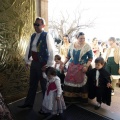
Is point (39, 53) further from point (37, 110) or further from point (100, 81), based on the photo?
point (100, 81)

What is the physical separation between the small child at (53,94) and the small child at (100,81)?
77cm

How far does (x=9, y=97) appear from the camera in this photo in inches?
127

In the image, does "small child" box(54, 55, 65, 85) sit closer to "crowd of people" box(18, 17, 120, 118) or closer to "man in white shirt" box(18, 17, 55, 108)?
"crowd of people" box(18, 17, 120, 118)

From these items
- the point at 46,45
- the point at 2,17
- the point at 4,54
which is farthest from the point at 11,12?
the point at 46,45

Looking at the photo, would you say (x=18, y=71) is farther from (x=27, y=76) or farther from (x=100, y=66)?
(x=100, y=66)

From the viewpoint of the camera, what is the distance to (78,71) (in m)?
3.02

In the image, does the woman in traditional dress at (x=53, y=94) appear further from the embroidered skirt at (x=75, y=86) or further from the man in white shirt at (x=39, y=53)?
the embroidered skirt at (x=75, y=86)

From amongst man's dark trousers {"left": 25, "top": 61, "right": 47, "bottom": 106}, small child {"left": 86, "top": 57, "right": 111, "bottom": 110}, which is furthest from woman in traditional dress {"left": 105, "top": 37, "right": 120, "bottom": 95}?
man's dark trousers {"left": 25, "top": 61, "right": 47, "bottom": 106}

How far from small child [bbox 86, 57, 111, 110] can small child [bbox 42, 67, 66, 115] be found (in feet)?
2.54

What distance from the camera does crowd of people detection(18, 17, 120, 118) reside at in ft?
8.14

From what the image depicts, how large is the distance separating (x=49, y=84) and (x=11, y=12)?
1.50 metres

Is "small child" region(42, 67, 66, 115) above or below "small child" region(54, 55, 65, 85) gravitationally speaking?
below

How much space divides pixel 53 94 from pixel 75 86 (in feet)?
2.27

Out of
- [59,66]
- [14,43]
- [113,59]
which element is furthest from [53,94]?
[113,59]
